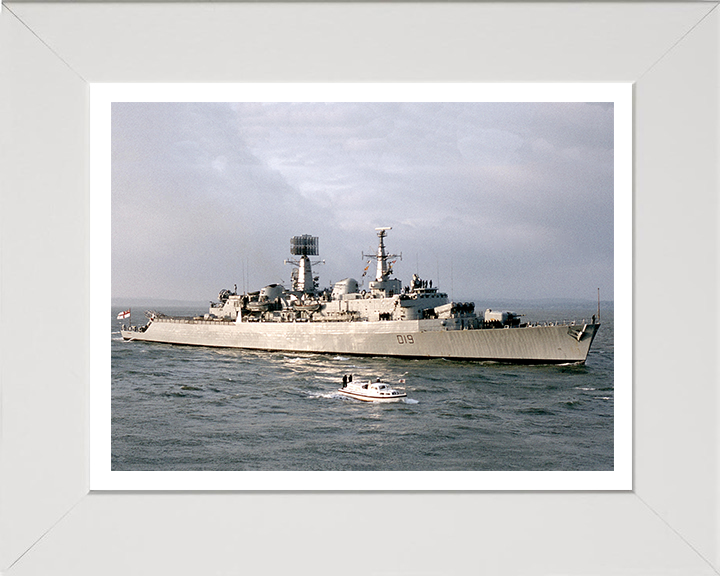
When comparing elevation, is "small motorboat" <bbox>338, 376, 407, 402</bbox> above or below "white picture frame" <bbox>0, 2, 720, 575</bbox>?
below

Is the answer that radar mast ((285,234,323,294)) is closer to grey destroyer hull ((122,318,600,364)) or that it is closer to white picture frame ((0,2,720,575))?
grey destroyer hull ((122,318,600,364))

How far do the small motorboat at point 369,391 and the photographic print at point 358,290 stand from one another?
0.02m

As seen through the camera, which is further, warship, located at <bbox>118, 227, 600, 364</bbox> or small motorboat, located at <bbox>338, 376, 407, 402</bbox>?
warship, located at <bbox>118, 227, 600, 364</bbox>

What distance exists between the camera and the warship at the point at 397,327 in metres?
6.86

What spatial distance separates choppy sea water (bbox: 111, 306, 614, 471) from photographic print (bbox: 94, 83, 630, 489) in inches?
1.0

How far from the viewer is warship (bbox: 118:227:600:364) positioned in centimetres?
686

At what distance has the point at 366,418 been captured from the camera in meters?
6.80

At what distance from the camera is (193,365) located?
Result: 807 centimetres

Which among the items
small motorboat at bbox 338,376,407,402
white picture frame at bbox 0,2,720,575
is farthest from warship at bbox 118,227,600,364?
white picture frame at bbox 0,2,720,575

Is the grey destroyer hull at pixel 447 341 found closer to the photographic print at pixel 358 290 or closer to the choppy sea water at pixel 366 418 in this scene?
the photographic print at pixel 358 290
